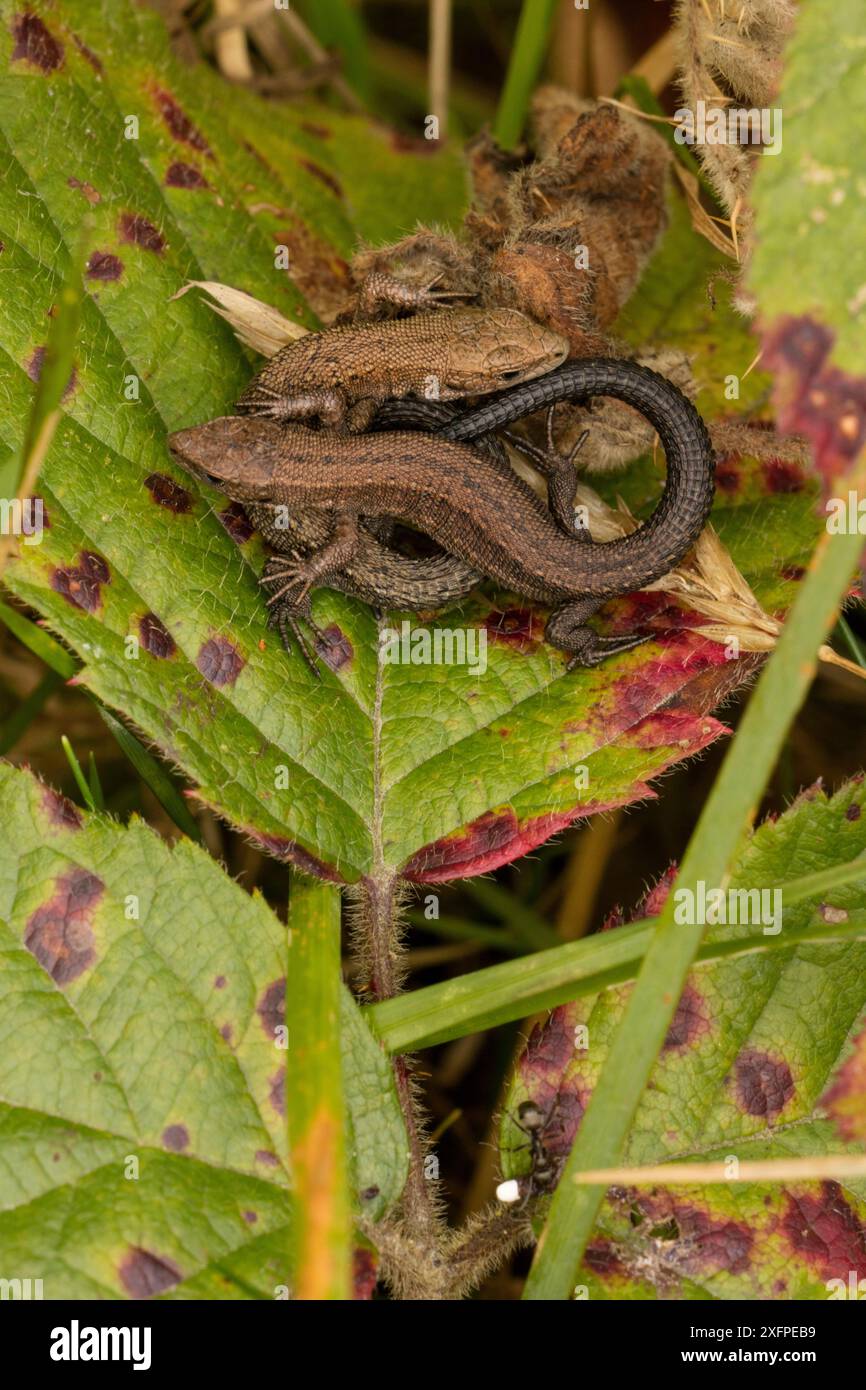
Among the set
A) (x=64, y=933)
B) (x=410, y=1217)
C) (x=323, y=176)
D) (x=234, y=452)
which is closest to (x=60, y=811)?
(x=64, y=933)

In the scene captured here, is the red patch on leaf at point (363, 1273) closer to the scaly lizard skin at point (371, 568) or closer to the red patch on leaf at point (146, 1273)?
the red patch on leaf at point (146, 1273)

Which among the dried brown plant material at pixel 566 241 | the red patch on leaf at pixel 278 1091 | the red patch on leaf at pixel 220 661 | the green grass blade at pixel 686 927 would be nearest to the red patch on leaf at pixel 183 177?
the dried brown plant material at pixel 566 241

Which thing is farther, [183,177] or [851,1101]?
[183,177]

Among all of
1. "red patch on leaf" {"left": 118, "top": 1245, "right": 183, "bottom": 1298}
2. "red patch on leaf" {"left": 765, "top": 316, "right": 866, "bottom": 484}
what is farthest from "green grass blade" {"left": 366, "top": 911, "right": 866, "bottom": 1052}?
"red patch on leaf" {"left": 765, "top": 316, "right": 866, "bottom": 484}

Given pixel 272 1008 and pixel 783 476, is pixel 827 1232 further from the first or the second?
pixel 783 476

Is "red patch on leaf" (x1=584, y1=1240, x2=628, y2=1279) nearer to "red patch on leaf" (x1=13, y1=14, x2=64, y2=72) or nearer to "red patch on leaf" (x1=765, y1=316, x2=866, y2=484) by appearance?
"red patch on leaf" (x1=765, y1=316, x2=866, y2=484)
